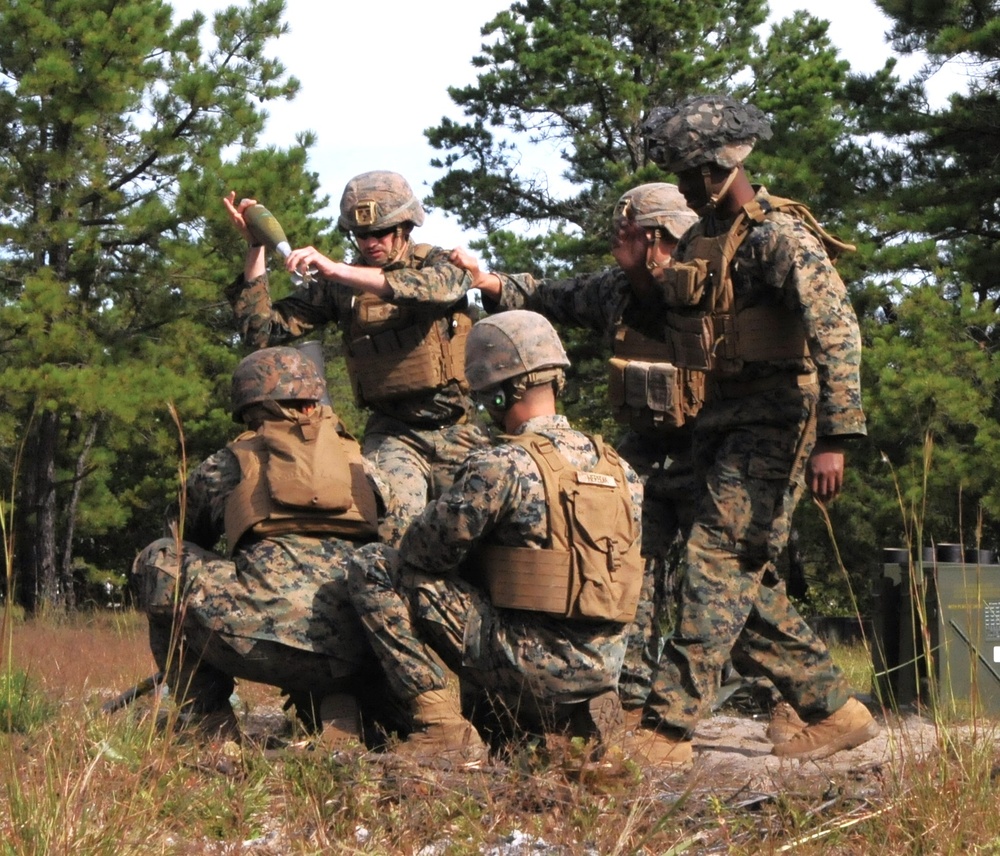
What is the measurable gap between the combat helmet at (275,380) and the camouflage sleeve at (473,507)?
0.93m

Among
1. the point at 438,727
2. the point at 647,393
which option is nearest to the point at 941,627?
the point at 647,393

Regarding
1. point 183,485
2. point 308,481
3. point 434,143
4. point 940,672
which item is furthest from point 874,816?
point 434,143

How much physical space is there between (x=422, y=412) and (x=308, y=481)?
4.91 feet

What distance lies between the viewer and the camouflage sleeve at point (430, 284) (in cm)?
648

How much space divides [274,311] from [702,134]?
7.62 ft

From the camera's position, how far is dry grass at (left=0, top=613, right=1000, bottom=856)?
3.78m

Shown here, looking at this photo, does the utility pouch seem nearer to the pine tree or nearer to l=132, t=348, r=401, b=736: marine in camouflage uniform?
l=132, t=348, r=401, b=736: marine in camouflage uniform

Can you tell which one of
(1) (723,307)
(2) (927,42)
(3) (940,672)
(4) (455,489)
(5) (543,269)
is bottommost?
(3) (940,672)

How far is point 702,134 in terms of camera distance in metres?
5.58

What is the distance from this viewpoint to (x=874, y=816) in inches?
157

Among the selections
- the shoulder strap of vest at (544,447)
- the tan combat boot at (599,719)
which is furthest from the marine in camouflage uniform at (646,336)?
the shoulder strap of vest at (544,447)

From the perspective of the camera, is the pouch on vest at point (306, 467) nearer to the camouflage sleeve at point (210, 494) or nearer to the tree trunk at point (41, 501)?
the camouflage sleeve at point (210, 494)

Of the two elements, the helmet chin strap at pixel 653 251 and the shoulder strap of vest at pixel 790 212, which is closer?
the shoulder strap of vest at pixel 790 212

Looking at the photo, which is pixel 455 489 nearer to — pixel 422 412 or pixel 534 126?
pixel 422 412
